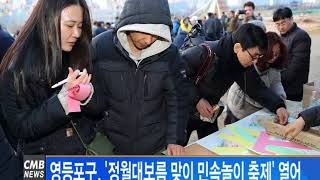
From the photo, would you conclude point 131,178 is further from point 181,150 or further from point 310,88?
point 310,88

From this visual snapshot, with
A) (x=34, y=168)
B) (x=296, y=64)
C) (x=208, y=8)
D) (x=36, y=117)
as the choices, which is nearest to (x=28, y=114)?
(x=36, y=117)

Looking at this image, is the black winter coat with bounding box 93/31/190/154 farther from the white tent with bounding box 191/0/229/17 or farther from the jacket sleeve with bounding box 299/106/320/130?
the white tent with bounding box 191/0/229/17

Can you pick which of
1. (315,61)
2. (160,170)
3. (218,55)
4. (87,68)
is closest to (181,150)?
(160,170)

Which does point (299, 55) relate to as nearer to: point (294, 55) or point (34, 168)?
point (294, 55)

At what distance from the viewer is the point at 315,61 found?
30.8 feet

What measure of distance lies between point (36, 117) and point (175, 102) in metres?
0.61

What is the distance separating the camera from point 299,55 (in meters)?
3.23

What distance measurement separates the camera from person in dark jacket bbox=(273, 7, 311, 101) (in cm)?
316

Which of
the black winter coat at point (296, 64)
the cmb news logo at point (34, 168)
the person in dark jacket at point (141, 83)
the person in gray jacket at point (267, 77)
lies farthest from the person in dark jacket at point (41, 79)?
the black winter coat at point (296, 64)

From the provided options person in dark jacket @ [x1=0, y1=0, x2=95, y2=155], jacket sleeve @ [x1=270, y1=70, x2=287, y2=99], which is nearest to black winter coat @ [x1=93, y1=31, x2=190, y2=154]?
person in dark jacket @ [x1=0, y1=0, x2=95, y2=155]

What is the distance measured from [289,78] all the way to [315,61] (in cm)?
680

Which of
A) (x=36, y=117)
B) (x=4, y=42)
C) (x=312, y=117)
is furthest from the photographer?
(x=4, y=42)

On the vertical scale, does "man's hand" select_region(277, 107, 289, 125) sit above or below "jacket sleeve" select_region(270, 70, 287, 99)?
below

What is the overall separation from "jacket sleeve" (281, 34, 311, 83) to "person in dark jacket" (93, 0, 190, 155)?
1.72 metres
